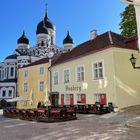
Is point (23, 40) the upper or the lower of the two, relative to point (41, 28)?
lower

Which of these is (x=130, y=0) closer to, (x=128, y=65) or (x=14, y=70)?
(x=128, y=65)

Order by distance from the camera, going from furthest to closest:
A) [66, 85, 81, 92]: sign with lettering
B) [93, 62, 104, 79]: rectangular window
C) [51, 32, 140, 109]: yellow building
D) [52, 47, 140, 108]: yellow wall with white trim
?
[66, 85, 81, 92]: sign with lettering, [93, 62, 104, 79]: rectangular window, [51, 32, 140, 109]: yellow building, [52, 47, 140, 108]: yellow wall with white trim

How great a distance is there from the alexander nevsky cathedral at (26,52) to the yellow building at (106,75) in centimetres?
3025

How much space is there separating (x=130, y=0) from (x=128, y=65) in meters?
10.1

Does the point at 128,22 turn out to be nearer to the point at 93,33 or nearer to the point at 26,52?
the point at 93,33

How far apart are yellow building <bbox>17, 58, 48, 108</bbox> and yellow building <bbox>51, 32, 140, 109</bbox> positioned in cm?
723

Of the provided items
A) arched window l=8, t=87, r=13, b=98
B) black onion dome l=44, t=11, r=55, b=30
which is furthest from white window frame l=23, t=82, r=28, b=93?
black onion dome l=44, t=11, r=55, b=30

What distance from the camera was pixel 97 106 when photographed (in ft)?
63.5

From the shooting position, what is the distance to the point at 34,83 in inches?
1313

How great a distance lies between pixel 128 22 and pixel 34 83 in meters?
16.1

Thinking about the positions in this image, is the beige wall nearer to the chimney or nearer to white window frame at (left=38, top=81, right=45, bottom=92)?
the chimney

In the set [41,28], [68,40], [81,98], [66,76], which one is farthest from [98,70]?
[68,40]

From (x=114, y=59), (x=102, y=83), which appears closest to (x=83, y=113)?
(x=102, y=83)

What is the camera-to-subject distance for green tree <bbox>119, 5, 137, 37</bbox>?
2538 cm
